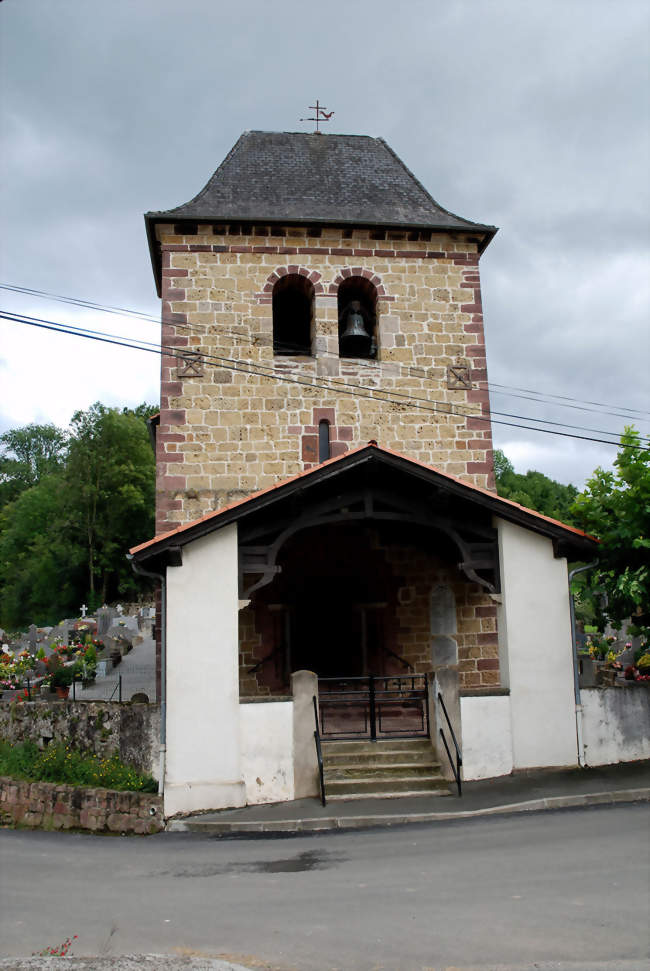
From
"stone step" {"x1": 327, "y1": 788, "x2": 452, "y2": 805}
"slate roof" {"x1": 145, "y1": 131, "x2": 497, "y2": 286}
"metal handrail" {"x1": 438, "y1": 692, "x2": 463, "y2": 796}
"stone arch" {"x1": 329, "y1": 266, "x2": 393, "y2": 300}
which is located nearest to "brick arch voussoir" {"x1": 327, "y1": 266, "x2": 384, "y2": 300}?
"stone arch" {"x1": 329, "y1": 266, "x2": 393, "y2": 300}

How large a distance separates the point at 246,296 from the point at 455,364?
143 inches

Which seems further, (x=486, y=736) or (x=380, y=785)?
(x=486, y=736)

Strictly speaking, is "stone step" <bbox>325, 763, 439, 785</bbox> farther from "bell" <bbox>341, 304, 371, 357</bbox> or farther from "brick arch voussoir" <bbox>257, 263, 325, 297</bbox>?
"brick arch voussoir" <bbox>257, 263, 325, 297</bbox>

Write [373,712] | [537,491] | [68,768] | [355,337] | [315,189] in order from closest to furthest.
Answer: [373,712]
[68,768]
[355,337]
[315,189]
[537,491]

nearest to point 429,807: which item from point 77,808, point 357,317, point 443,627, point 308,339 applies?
point 77,808

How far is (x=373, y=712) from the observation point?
9.76 meters

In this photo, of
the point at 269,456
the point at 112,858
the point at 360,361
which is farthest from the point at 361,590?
the point at 112,858

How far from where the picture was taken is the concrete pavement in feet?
27.1

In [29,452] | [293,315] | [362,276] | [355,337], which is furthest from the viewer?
[29,452]

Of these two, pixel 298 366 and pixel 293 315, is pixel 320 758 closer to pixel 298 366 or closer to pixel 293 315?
pixel 298 366

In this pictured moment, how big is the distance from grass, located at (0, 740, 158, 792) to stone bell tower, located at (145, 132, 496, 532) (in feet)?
11.2

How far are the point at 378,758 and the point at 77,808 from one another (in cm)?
358

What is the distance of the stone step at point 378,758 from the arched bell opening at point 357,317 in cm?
653

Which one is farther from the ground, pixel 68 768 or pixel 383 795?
pixel 68 768
